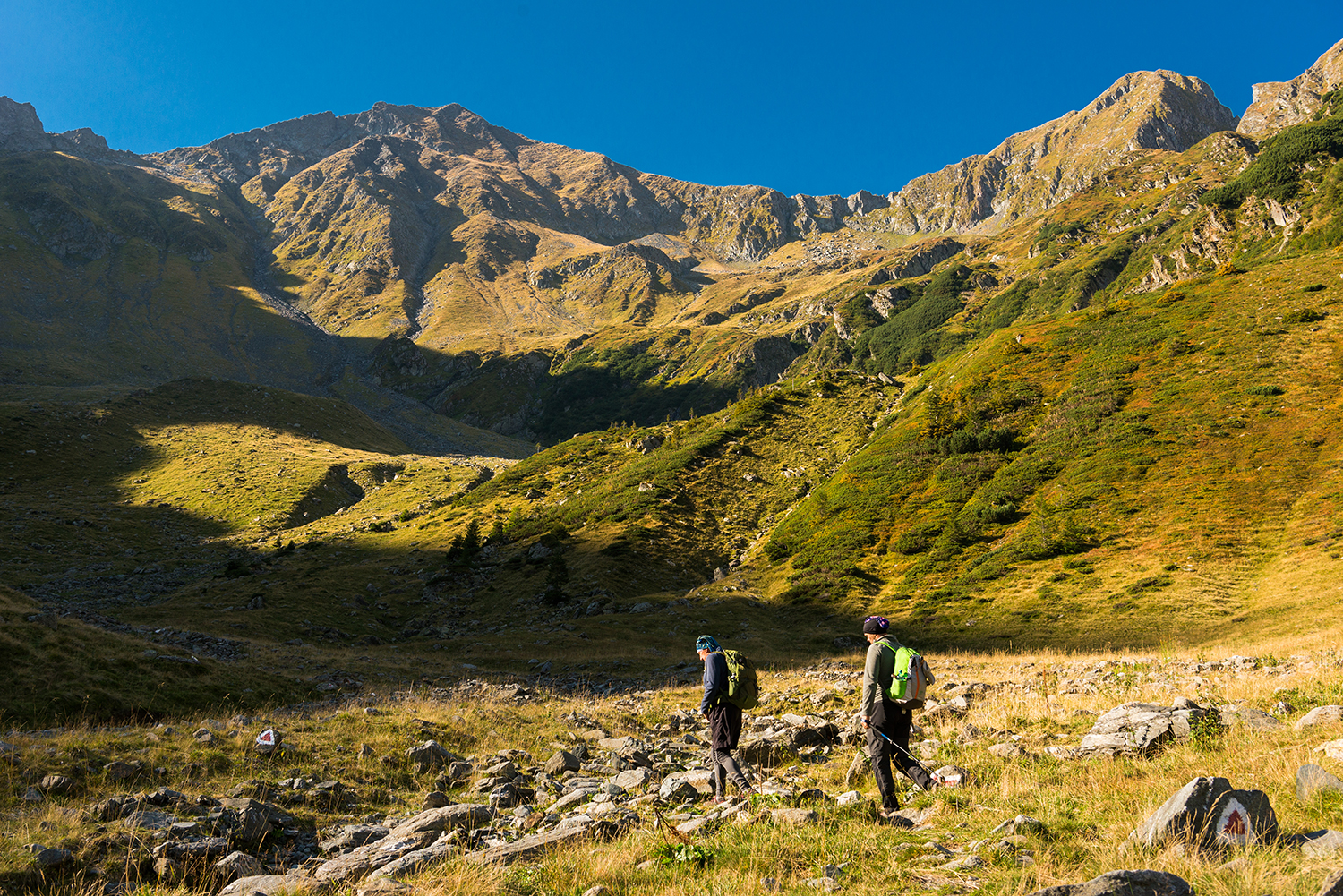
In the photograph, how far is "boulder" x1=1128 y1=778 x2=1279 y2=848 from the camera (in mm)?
5246

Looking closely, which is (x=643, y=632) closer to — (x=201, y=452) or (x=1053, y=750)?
(x=1053, y=750)

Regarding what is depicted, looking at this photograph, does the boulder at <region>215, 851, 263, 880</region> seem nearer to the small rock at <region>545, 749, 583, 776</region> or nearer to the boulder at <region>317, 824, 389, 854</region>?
the boulder at <region>317, 824, 389, 854</region>

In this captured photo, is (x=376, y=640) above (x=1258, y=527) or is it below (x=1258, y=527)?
below

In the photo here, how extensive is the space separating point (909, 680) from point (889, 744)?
107 centimetres

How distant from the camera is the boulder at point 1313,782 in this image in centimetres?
618

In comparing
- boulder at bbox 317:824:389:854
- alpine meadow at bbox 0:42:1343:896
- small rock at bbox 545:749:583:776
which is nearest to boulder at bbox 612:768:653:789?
alpine meadow at bbox 0:42:1343:896

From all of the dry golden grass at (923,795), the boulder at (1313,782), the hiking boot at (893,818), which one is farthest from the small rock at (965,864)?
the boulder at (1313,782)

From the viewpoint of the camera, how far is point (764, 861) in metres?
6.55

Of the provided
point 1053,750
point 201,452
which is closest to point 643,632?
point 1053,750

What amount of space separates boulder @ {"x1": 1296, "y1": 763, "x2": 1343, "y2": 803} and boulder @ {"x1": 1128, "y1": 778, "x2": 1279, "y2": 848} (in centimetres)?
143

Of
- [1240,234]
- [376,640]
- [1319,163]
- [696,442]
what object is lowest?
[376,640]

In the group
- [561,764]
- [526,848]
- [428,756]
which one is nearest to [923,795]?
[526,848]

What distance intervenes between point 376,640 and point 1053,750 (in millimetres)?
36761

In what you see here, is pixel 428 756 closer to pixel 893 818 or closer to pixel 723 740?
pixel 723 740
